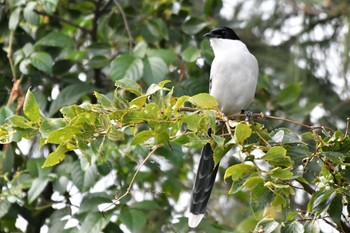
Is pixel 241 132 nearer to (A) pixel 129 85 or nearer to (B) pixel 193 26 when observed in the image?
(A) pixel 129 85

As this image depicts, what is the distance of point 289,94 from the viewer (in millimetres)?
3703

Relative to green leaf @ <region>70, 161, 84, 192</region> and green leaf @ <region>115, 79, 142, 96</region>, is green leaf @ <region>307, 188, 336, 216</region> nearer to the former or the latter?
green leaf @ <region>115, 79, 142, 96</region>

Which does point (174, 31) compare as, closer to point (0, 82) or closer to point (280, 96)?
point (280, 96)

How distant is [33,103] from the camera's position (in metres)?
2.21

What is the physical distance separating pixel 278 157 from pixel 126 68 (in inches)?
55.5

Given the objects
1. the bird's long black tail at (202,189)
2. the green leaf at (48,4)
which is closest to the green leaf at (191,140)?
the bird's long black tail at (202,189)

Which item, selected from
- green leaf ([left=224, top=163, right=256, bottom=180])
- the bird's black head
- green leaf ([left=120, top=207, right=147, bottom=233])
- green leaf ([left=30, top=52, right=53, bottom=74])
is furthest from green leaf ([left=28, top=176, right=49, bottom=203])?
green leaf ([left=224, top=163, right=256, bottom=180])

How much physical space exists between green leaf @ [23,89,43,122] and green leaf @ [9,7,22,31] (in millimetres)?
1279

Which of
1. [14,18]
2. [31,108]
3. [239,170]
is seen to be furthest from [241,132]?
[14,18]

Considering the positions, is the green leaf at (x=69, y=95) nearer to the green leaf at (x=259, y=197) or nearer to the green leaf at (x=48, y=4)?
the green leaf at (x=48, y=4)

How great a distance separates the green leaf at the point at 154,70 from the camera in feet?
10.7

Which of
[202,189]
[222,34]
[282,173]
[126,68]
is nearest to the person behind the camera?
[282,173]

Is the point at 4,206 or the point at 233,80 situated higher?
the point at 233,80

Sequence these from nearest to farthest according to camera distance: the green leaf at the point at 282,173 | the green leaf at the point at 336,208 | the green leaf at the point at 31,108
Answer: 1. the green leaf at the point at 282,173
2. the green leaf at the point at 336,208
3. the green leaf at the point at 31,108
